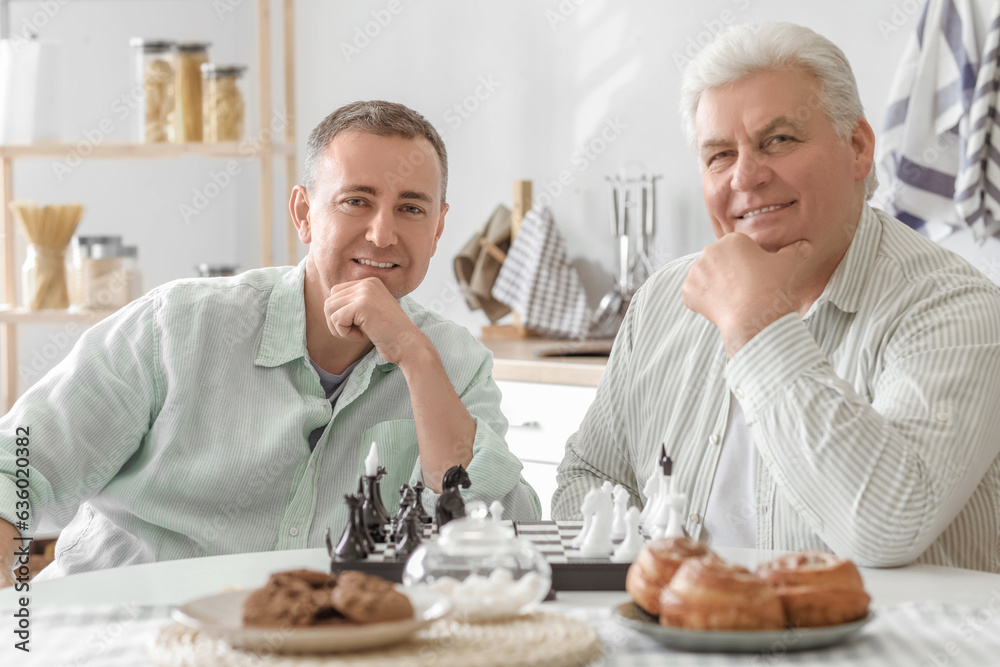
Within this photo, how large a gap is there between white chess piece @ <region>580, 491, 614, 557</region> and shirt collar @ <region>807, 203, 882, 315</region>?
1.61ft

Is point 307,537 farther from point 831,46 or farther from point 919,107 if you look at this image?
point 919,107

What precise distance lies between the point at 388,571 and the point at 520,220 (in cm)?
249

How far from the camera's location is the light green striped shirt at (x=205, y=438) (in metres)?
1.61

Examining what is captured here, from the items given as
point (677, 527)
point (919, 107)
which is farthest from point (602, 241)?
point (677, 527)

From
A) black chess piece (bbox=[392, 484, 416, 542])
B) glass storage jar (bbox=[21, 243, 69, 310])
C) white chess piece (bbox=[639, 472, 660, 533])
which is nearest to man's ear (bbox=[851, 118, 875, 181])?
white chess piece (bbox=[639, 472, 660, 533])

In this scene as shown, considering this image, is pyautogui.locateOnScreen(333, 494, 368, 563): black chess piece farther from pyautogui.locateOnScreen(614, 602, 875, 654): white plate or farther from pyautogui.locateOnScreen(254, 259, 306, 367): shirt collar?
pyautogui.locateOnScreen(254, 259, 306, 367): shirt collar

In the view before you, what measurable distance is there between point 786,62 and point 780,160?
132 millimetres

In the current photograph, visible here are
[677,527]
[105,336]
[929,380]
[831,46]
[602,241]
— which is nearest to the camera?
[677,527]

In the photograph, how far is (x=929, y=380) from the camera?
1328mm

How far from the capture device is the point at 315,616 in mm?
832

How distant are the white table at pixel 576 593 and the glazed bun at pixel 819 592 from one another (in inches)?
1.3

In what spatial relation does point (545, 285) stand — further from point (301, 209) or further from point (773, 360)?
point (773, 360)

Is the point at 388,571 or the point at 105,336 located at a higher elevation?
the point at 105,336

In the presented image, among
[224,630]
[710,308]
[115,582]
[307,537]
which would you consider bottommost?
[307,537]
